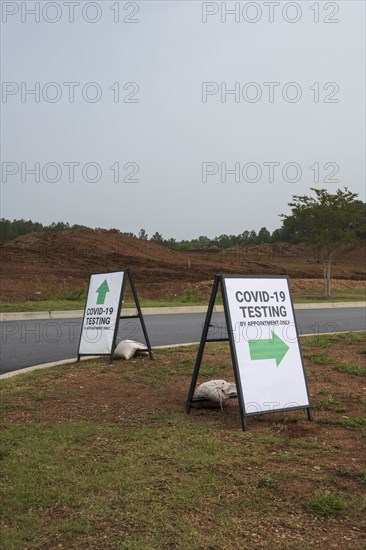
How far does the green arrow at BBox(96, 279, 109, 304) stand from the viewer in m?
9.68

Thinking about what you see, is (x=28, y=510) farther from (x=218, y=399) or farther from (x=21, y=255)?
(x=21, y=255)

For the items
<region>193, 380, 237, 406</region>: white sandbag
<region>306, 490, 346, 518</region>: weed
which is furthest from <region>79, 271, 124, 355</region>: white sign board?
<region>306, 490, 346, 518</region>: weed

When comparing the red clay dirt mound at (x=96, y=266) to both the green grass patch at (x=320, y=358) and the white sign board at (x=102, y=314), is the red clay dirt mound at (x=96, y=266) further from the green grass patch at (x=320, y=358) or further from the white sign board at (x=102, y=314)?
the green grass patch at (x=320, y=358)

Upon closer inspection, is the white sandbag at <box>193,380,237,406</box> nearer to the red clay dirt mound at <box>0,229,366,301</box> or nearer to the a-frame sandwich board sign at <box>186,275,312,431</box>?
the a-frame sandwich board sign at <box>186,275,312,431</box>

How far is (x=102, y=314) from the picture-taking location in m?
9.58

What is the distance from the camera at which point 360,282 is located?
37.1 m

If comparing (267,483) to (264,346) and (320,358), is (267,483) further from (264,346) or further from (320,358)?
(320,358)

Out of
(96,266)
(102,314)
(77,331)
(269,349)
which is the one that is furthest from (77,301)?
(269,349)

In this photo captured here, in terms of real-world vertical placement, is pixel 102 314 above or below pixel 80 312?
above

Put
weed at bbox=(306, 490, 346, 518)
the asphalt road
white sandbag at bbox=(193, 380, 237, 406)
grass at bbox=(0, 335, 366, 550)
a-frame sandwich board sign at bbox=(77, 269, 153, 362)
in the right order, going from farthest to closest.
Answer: the asphalt road < a-frame sandwich board sign at bbox=(77, 269, 153, 362) < white sandbag at bbox=(193, 380, 237, 406) < weed at bbox=(306, 490, 346, 518) < grass at bbox=(0, 335, 366, 550)

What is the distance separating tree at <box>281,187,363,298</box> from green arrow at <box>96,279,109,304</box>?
19.7 meters

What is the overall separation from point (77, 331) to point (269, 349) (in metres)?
8.49

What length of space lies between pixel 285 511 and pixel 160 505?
2.40 feet

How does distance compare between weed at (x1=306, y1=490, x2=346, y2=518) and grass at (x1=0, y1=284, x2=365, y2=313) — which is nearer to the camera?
weed at (x1=306, y1=490, x2=346, y2=518)
